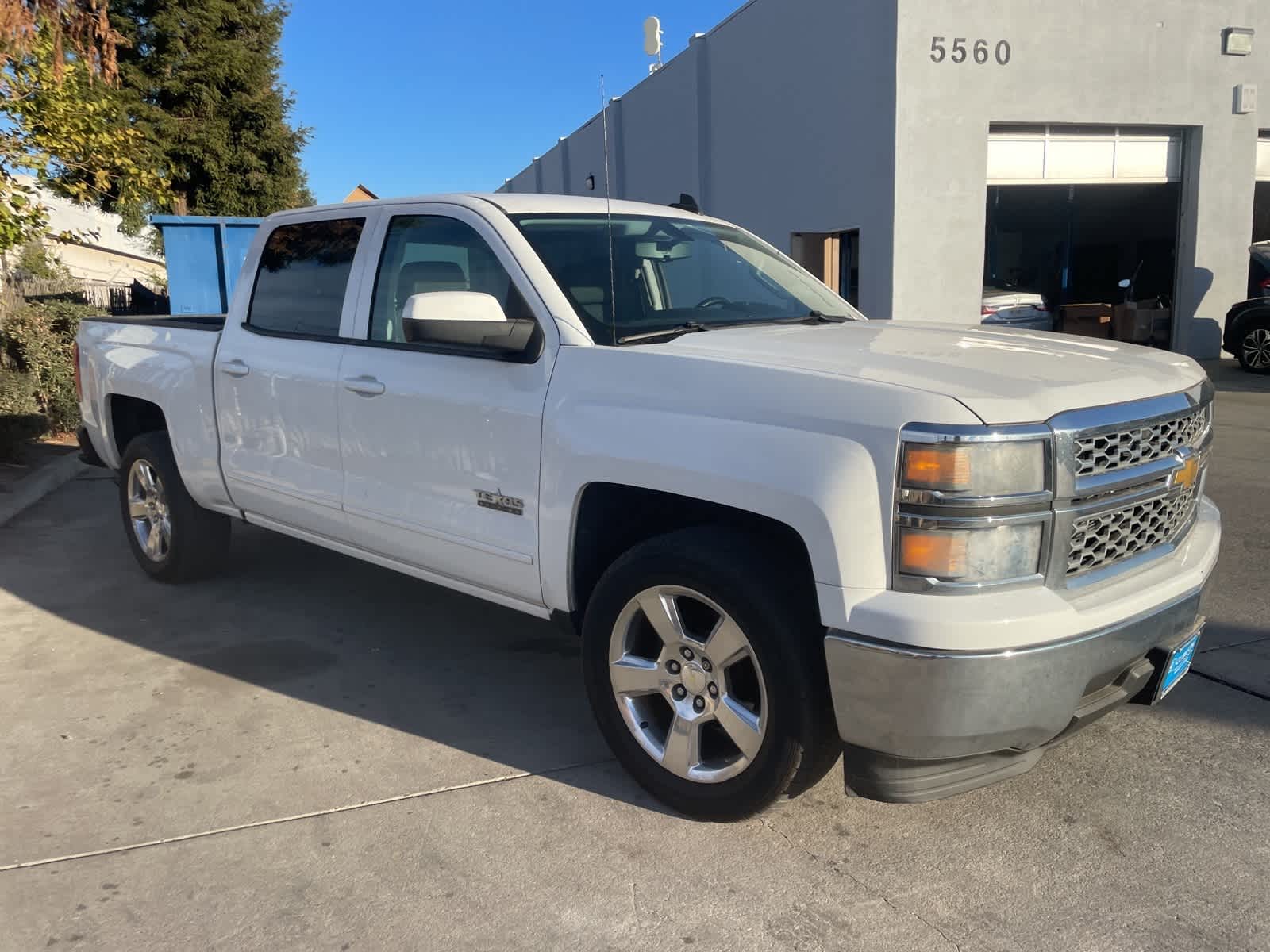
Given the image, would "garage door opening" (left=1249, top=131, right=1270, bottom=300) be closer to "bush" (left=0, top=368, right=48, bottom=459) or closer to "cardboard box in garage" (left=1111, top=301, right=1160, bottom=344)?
"cardboard box in garage" (left=1111, top=301, right=1160, bottom=344)

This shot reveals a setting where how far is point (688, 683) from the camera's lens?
3047mm

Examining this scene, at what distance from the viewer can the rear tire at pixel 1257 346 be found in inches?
563

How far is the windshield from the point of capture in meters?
3.55

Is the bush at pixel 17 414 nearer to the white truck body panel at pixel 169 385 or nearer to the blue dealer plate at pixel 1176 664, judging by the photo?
the white truck body panel at pixel 169 385

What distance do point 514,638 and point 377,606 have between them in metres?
0.91

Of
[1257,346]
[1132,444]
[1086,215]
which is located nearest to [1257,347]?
[1257,346]

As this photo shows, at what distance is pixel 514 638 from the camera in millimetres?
4773

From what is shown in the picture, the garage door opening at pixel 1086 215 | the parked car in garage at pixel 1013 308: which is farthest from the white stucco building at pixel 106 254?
the parked car in garage at pixel 1013 308

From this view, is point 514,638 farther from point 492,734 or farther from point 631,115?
point 631,115

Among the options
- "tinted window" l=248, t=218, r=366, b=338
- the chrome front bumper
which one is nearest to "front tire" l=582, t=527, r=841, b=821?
the chrome front bumper

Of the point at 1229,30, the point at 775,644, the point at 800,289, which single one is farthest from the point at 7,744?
the point at 1229,30

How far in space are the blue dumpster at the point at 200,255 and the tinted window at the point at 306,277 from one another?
8.47 m

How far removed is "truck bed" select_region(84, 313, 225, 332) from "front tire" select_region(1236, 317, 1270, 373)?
13964mm

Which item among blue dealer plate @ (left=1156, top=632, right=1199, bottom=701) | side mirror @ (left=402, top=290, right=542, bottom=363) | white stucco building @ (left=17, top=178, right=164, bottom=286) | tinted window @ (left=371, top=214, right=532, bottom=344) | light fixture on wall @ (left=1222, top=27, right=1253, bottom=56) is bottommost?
blue dealer plate @ (left=1156, top=632, right=1199, bottom=701)
